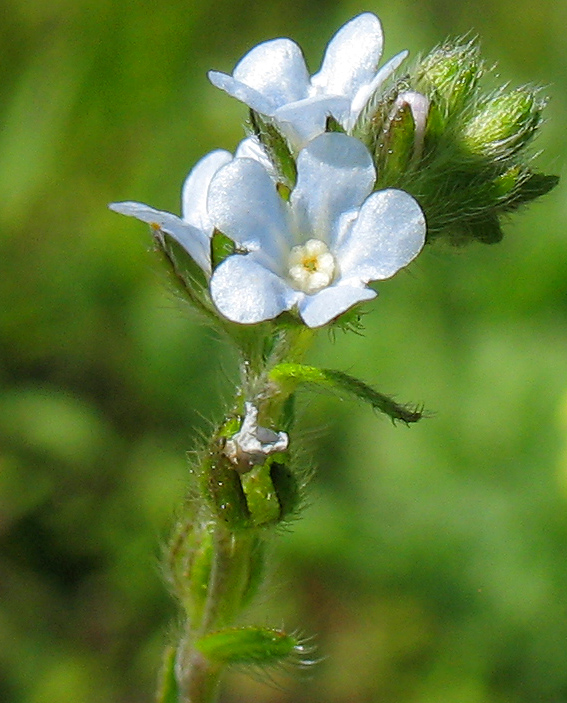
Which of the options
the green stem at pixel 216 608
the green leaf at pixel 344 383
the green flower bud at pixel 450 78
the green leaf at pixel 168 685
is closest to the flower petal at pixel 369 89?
the green flower bud at pixel 450 78

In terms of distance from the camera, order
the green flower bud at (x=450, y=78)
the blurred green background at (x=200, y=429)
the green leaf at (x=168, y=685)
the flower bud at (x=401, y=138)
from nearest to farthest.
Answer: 1. the flower bud at (x=401, y=138)
2. the green flower bud at (x=450, y=78)
3. the green leaf at (x=168, y=685)
4. the blurred green background at (x=200, y=429)

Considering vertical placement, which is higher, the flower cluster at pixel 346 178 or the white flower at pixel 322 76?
the white flower at pixel 322 76

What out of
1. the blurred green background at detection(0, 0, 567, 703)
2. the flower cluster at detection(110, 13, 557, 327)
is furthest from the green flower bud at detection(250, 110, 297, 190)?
the blurred green background at detection(0, 0, 567, 703)

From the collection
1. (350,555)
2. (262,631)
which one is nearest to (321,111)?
(262,631)

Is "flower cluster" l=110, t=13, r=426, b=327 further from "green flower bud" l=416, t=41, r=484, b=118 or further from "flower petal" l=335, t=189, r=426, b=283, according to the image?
"green flower bud" l=416, t=41, r=484, b=118

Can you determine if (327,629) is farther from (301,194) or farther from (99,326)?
(301,194)

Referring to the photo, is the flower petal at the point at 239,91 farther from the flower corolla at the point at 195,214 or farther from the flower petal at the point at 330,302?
the flower petal at the point at 330,302

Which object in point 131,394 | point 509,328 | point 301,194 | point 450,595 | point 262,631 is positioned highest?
point 301,194
